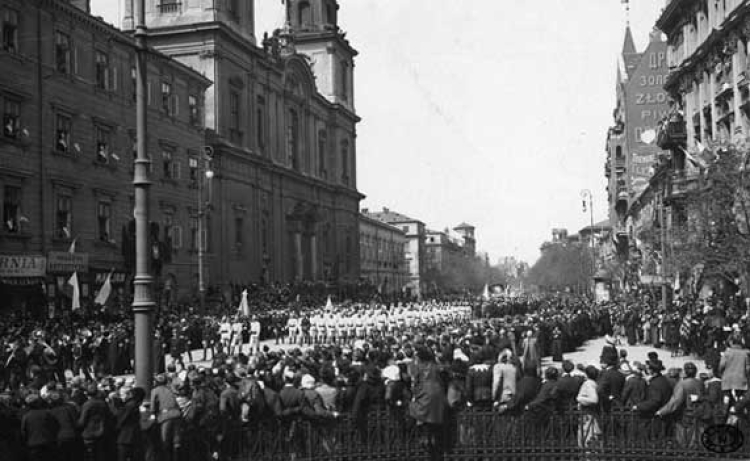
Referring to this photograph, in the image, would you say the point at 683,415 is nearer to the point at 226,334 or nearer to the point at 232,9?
the point at 226,334

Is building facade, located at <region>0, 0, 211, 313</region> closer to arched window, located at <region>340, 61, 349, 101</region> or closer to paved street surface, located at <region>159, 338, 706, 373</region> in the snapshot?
paved street surface, located at <region>159, 338, 706, 373</region>

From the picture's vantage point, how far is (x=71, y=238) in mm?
38281

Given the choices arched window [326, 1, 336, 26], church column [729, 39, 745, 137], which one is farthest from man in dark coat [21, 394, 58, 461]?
arched window [326, 1, 336, 26]

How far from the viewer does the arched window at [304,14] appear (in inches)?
3521

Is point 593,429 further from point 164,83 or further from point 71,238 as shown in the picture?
point 164,83

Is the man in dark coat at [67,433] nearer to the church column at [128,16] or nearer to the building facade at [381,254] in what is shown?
the church column at [128,16]

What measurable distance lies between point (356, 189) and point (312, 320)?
2191 inches

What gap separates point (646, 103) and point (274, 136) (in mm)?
41977

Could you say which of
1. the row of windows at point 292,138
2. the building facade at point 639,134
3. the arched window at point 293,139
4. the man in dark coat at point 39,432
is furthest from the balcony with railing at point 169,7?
the man in dark coat at point 39,432

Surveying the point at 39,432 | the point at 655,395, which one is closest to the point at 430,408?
the point at 655,395

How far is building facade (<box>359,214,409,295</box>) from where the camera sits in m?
120

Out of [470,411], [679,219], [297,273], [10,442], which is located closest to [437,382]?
[470,411]

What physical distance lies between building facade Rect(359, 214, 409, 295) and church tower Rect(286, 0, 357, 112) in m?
29.6

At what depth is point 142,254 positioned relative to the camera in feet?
45.7
